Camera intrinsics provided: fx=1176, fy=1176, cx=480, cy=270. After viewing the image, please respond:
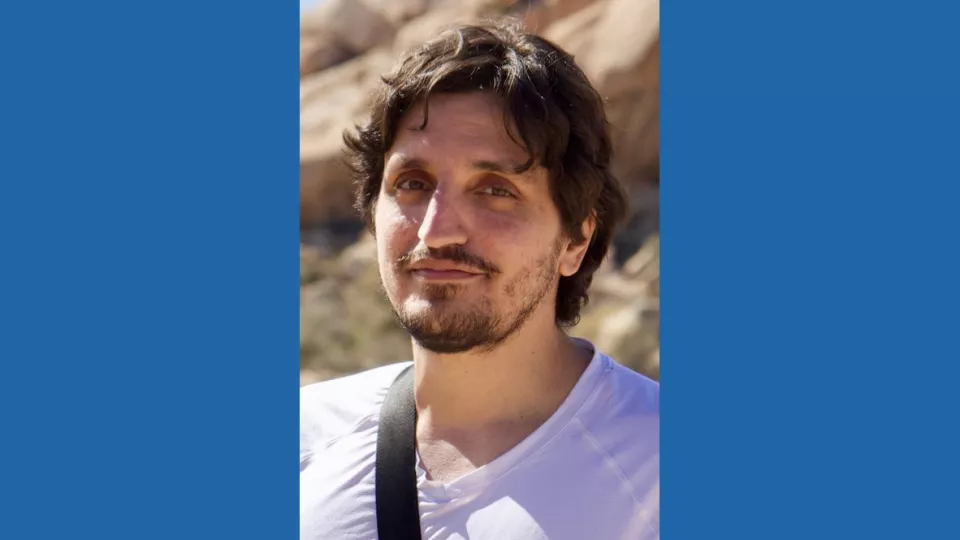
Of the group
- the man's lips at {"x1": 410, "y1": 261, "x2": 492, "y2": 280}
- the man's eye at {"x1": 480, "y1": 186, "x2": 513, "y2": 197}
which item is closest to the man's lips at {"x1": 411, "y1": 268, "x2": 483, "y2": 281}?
the man's lips at {"x1": 410, "y1": 261, "x2": 492, "y2": 280}

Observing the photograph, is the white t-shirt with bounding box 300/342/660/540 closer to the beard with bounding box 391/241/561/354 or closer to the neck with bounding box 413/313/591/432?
the neck with bounding box 413/313/591/432

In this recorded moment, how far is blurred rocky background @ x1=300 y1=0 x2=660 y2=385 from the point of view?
324 centimetres

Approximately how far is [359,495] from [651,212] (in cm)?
110

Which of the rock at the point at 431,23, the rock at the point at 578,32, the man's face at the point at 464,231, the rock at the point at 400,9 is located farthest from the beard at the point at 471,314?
the rock at the point at 400,9

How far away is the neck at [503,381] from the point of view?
3115mm

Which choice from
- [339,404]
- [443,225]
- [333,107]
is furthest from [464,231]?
[333,107]

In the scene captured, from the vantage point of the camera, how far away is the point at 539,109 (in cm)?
305

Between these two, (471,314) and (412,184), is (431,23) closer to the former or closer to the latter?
(412,184)

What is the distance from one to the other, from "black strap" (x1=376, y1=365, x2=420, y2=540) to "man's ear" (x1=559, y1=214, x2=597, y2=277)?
0.54m

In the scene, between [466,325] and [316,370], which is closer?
[466,325]

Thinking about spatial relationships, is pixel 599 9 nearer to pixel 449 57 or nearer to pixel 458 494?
pixel 449 57

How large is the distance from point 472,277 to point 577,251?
424mm

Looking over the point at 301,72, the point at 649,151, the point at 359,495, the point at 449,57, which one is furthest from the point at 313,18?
the point at 359,495

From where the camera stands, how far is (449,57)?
10.2 feet
